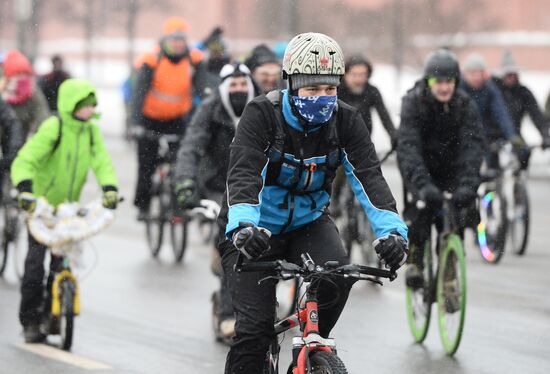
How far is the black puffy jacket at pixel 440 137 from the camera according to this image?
9094 millimetres

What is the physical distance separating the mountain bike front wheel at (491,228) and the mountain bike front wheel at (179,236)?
2.90m

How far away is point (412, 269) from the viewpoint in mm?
9531

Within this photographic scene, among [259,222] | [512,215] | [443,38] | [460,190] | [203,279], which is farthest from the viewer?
[443,38]

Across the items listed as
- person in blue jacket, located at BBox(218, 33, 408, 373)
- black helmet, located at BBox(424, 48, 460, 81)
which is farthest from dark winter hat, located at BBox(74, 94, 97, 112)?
person in blue jacket, located at BBox(218, 33, 408, 373)

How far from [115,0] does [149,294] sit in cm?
4088

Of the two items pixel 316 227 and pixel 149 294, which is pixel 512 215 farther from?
pixel 316 227

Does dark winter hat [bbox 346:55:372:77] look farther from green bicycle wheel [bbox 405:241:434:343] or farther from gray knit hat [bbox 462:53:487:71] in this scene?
green bicycle wheel [bbox 405:241:434:343]

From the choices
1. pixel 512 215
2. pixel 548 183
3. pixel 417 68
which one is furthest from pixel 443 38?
pixel 512 215

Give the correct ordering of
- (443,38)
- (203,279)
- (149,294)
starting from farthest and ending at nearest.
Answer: (443,38), (203,279), (149,294)

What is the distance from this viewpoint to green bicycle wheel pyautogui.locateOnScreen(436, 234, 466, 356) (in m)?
8.83

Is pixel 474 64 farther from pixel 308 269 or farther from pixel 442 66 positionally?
pixel 308 269

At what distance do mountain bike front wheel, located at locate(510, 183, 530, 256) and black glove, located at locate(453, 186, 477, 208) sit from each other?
17.9 feet

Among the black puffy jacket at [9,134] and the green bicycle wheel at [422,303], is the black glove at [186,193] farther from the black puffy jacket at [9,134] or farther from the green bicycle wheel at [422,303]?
the black puffy jacket at [9,134]

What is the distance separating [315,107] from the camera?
19.6 feet
